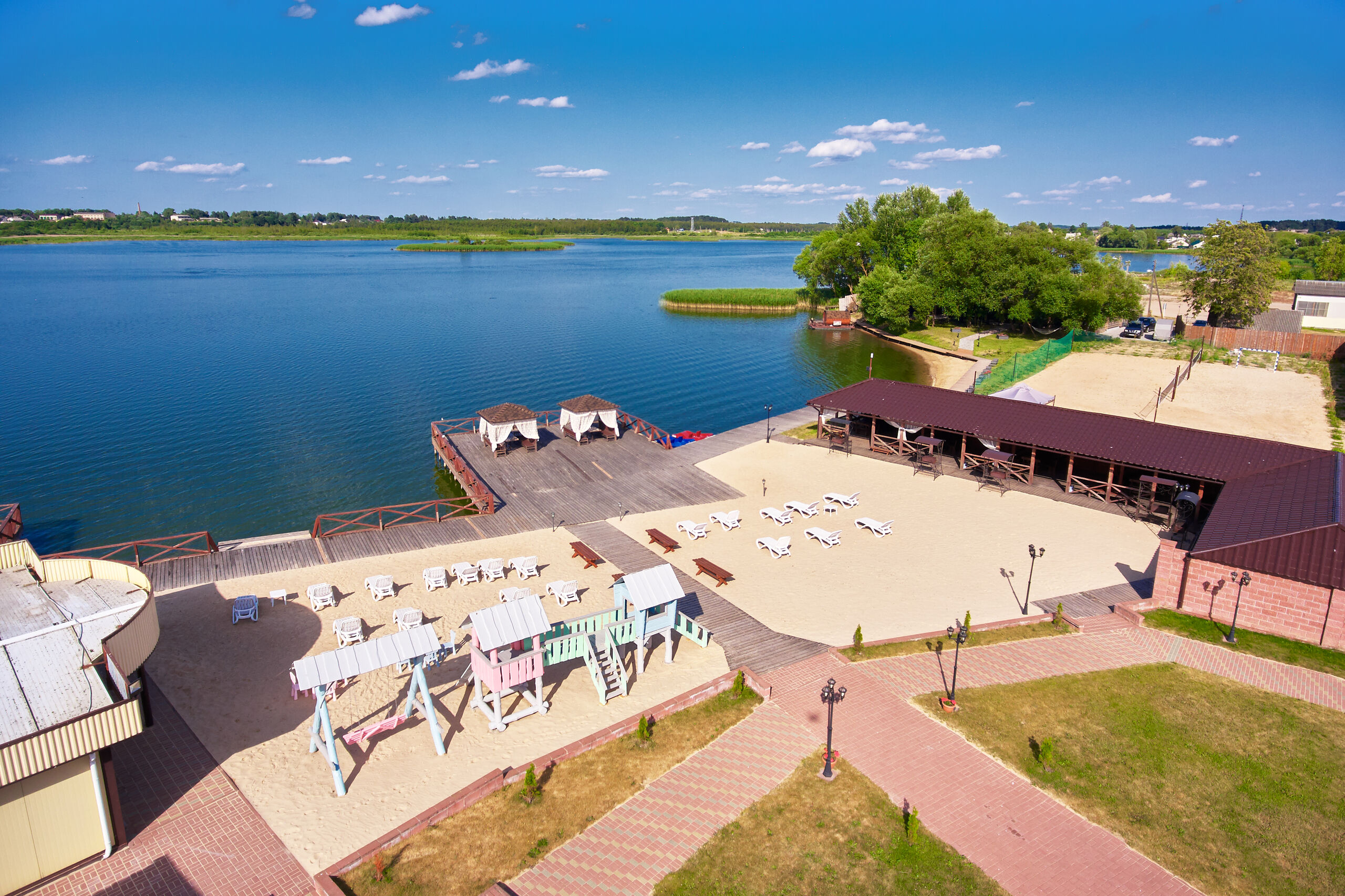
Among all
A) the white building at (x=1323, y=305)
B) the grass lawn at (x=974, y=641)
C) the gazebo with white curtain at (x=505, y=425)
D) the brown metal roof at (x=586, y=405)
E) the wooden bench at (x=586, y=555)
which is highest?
the white building at (x=1323, y=305)

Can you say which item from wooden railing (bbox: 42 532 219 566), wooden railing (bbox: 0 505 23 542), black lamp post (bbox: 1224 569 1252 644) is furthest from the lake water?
black lamp post (bbox: 1224 569 1252 644)

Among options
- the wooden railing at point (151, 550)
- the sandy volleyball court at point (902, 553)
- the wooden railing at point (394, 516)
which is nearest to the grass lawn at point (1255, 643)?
the sandy volleyball court at point (902, 553)

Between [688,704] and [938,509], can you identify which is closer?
[688,704]

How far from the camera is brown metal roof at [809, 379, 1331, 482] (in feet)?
80.3

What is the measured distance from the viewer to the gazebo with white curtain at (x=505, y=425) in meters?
32.0

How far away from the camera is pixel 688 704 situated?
15.9 metres

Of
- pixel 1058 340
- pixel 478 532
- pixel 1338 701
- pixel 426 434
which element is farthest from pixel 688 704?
pixel 1058 340

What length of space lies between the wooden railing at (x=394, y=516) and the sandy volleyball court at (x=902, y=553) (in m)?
7.27

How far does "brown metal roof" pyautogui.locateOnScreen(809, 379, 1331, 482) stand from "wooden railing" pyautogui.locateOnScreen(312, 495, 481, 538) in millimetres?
16615

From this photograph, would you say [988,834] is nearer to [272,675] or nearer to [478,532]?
[272,675]

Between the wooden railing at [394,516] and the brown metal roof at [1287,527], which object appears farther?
the wooden railing at [394,516]

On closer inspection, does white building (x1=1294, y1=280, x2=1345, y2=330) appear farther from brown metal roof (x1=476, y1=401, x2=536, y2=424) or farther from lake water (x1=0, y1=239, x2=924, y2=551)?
brown metal roof (x1=476, y1=401, x2=536, y2=424)

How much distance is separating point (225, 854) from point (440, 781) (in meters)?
3.52

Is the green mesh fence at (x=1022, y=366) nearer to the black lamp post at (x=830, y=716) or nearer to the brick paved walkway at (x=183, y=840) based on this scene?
the black lamp post at (x=830, y=716)
